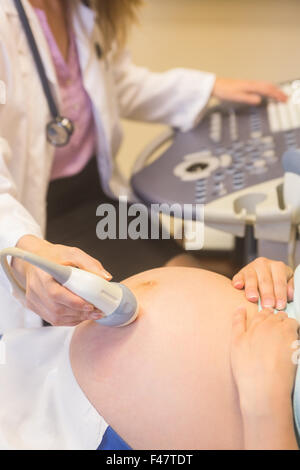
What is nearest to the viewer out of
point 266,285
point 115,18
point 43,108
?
point 266,285

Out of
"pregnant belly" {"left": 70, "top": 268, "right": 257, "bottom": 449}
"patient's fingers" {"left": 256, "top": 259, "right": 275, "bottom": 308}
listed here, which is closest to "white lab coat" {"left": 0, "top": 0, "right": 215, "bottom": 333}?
"pregnant belly" {"left": 70, "top": 268, "right": 257, "bottom": 449}

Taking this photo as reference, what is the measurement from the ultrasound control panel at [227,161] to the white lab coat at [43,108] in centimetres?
7

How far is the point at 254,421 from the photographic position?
45cm

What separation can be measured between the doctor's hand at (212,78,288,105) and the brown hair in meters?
0.21

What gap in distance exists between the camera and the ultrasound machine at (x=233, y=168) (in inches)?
29.7

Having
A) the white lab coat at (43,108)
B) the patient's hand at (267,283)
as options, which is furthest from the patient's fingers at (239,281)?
the white lab coat at (43,108)

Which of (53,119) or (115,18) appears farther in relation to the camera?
(115,18)

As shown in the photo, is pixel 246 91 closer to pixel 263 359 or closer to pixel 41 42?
pixel 41 42

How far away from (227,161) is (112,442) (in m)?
0.53

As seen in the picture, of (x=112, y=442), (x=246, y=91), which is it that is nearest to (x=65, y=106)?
(x=246, y=91)

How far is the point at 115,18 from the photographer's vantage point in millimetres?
1059

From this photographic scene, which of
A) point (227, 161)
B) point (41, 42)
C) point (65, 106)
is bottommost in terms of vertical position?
point (227, 161)

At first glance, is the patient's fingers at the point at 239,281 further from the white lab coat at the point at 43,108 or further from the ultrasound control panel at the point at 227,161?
the white lab coat at the point at 43,108
